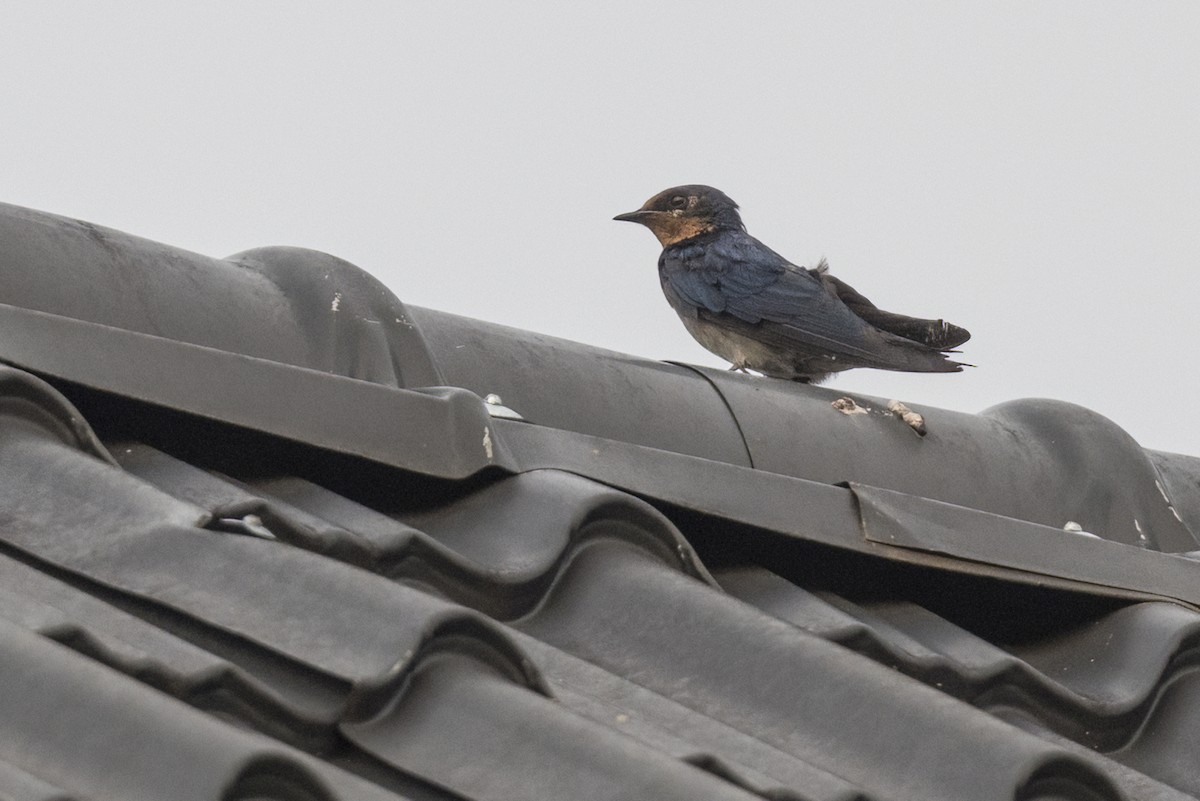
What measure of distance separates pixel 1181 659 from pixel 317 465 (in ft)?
3.84

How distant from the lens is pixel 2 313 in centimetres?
234

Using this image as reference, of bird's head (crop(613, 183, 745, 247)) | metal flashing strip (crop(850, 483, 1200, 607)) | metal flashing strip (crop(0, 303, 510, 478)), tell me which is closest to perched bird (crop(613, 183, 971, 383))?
bird's head (crop(613, 183, 745, 247))

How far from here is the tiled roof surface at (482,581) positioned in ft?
5.55

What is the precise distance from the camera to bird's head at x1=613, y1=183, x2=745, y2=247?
645 centimetres

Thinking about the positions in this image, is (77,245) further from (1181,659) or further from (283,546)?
(1181,659)

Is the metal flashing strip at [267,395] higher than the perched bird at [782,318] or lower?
higher

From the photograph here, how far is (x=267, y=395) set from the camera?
2416 millimetres

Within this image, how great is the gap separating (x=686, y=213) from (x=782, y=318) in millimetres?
1207

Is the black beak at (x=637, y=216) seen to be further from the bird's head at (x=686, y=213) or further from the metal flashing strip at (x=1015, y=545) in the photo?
the metal flashing strip at (x=1015, y=545)

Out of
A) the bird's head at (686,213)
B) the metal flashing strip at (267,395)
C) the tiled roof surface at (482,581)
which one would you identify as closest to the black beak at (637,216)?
the bird's head at (686,213)

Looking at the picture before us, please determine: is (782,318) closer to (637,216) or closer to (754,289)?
(754,289)

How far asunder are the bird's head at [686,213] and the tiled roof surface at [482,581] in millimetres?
2919

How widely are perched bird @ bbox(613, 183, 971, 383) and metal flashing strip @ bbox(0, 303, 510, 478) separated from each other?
109 inches

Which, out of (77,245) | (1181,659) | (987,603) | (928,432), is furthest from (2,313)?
(928,432)
